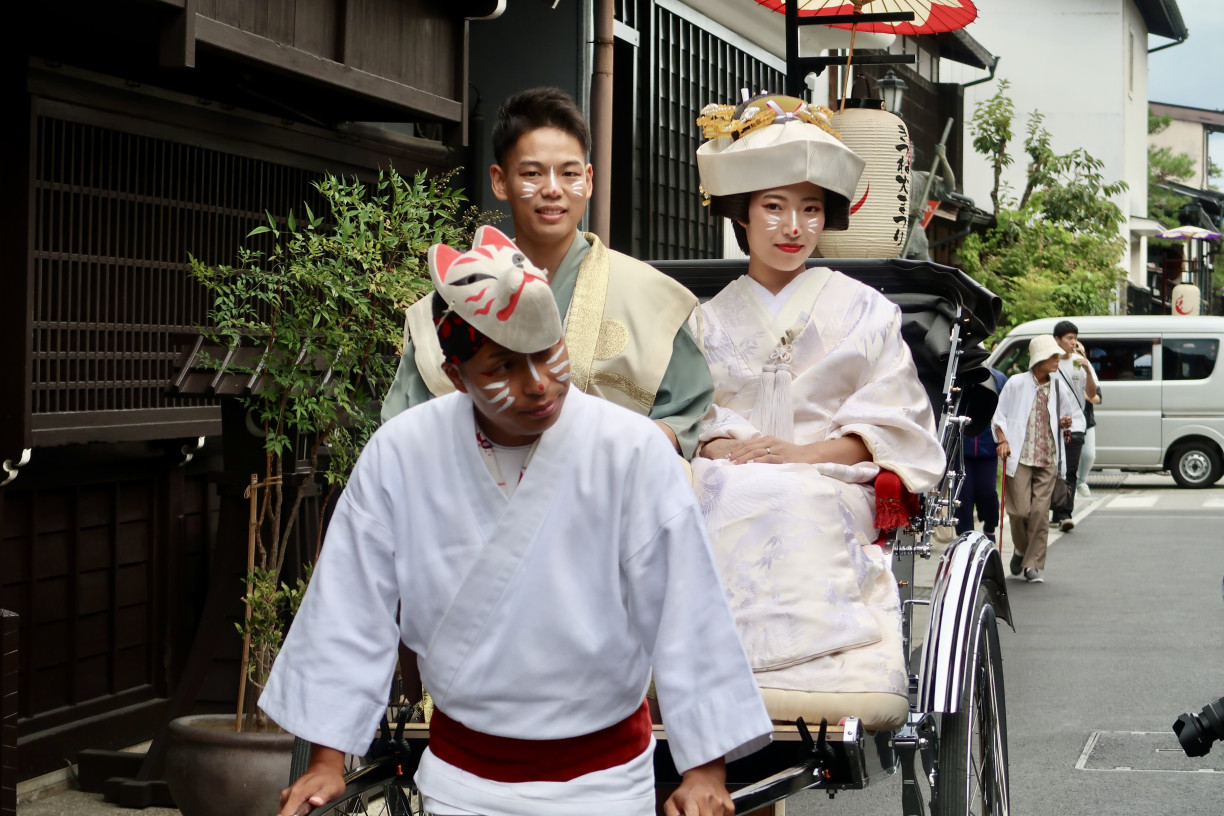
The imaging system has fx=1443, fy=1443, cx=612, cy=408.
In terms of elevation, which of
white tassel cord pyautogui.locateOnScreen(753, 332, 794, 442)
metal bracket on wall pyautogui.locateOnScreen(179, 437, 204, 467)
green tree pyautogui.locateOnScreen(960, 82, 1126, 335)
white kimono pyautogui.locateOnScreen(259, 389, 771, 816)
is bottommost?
white kimono pyautogui.locateOnScreen(259, 389, 771, 816)

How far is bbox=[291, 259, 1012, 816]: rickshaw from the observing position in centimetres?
319

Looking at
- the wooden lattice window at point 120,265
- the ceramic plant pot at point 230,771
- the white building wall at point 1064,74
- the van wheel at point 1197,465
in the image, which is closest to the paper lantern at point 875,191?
the wooden lattice window at point 120,265

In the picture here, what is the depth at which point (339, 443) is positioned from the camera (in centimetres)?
529

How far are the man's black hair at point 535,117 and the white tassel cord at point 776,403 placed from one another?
3.03 feet

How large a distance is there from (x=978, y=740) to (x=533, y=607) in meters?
2.50

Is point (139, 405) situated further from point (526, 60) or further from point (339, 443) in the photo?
point (526, 60)

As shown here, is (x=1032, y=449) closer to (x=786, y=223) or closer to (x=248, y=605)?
(x=786, y=223)

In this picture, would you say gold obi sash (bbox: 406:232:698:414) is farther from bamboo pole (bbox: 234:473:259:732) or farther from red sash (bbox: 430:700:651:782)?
bamboo pole (bbox: 234:473:259:732)

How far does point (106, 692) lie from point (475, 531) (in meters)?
4.37

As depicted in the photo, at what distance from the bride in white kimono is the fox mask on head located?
152 cm

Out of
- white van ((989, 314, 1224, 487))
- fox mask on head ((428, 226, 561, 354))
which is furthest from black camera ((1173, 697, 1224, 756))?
white van ((989, 314, 1224, 487))

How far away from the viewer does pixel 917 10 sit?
698cm

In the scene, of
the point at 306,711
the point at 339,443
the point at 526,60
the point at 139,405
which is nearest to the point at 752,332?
the point at 339,443

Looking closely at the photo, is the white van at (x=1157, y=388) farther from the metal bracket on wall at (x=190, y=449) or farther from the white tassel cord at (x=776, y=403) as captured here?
the white tassel cord at (x=776, y=403)
